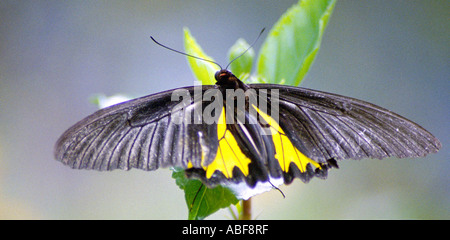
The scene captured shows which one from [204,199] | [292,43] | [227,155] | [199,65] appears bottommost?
[204,199]

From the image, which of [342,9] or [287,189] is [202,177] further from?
[342,9]

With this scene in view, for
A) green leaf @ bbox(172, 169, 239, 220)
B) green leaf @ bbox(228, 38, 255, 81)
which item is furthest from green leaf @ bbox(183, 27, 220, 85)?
green leaf @ bbox(172, 169, 239, 220)

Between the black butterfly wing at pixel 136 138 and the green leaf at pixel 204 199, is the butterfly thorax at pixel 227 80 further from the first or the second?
the green leaf at pixel 204 199

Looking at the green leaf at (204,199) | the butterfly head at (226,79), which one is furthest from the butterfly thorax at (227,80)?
the green leaf at (204,199)

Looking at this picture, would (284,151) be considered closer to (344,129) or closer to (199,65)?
(344,129)

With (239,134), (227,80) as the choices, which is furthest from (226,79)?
(239,134)

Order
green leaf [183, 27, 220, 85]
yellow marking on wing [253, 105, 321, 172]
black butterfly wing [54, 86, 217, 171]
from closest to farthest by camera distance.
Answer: black butterfly wing [54, 86, 217, 171], yellow marking on wing [253, 105, 321, 172], green leaf [183, 27, 220, 85]

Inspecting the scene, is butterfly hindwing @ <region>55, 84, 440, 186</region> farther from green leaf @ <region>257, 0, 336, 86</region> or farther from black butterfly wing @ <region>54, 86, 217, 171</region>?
green leaf @ <region>257, 0, 336, 86</region>
